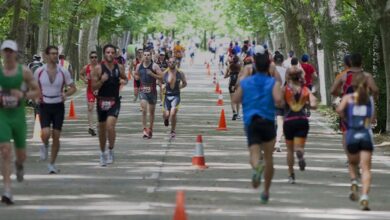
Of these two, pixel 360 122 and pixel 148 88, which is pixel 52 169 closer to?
pixel 360 122

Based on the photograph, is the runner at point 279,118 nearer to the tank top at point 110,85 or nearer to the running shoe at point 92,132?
the tank top at point 110,85

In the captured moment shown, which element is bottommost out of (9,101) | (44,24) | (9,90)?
(9,101)

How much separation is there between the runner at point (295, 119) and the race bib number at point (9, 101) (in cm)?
413

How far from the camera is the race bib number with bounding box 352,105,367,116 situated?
12.4 metres

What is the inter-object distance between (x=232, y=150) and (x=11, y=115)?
818 centimetres

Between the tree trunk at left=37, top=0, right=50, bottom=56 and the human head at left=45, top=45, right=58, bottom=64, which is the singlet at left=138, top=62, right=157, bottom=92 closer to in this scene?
the human head at left=45, top=45, right=58, bottom=64

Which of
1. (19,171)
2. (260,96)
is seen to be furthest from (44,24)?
(260,96)

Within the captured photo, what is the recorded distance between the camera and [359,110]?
40.8 ft

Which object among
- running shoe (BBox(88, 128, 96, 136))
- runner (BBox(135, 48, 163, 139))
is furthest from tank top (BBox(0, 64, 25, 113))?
running shoe (BBox(88, 128, 96, 136))

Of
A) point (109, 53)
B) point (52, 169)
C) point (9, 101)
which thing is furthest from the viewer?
point (109, 53)

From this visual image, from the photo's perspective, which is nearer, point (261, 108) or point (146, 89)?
point (261, 108)

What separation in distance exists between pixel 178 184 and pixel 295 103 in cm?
201

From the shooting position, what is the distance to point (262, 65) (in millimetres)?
12641

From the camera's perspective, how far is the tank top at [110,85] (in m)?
17.1
